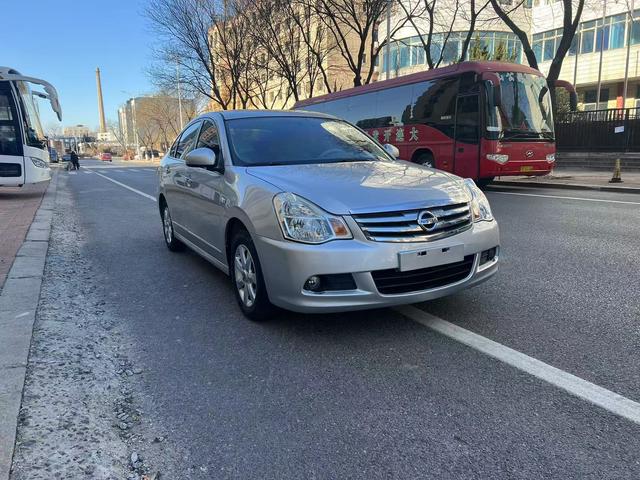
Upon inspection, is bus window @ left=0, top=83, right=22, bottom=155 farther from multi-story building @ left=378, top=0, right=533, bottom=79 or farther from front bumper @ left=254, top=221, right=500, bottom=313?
multi-story building @ left=378, top=0, right=533, bottom=79

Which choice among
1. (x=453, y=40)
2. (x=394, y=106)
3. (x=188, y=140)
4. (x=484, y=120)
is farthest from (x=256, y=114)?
(x=453, y=40)

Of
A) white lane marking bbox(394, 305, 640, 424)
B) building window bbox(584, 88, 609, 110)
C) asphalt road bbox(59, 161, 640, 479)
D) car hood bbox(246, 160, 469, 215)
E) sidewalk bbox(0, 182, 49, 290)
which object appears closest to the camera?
asphalt road bbox(59, 161, 640, 479)

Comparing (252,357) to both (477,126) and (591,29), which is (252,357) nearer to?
(477,126)

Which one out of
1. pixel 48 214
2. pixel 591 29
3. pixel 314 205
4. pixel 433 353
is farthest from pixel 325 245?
pixel 591 29

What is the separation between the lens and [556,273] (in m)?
5.12

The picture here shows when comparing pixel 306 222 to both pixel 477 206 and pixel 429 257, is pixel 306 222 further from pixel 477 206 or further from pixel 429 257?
pixel 477 206

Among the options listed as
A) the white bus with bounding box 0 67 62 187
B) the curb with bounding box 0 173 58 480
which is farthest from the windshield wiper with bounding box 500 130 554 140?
the white bus with bounding box 0 67 62 187

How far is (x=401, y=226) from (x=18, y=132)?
42.7 ft

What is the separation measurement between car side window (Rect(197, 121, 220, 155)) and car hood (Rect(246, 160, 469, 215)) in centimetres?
75

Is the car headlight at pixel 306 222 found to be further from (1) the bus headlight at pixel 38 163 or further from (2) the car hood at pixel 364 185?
(1) the bus headlight at pixel 38 163

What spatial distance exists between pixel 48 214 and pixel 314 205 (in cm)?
837

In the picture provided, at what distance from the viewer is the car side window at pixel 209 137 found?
4.69 meters

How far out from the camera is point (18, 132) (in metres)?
13.0

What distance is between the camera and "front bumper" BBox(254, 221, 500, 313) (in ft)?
10.6
